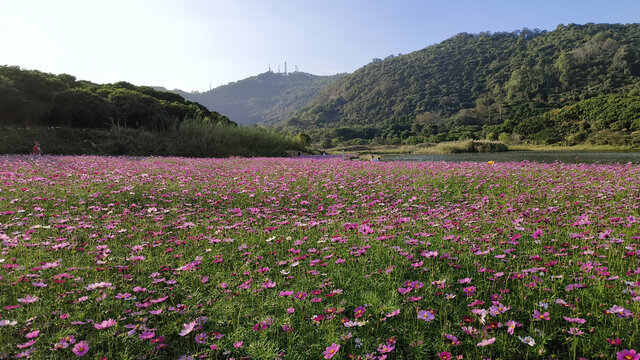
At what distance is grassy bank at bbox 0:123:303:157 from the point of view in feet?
57.4

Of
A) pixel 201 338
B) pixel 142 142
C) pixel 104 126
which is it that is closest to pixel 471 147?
pixel 142 142

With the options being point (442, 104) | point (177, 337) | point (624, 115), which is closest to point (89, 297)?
point (177, 337)

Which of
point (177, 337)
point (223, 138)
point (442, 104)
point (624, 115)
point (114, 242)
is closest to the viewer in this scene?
point (177, 337)

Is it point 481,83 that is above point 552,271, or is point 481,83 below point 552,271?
above

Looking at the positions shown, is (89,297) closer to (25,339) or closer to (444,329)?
(25,339)

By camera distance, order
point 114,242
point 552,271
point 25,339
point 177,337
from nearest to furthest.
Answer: point 25,339 → point 177,337 → point 552,271 → point 114,242

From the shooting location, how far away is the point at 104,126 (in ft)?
94.9

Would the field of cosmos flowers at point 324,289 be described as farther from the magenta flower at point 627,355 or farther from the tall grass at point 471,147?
the tall grass at point 471,147

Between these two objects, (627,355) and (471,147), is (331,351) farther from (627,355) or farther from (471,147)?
(471,147)

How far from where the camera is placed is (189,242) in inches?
167

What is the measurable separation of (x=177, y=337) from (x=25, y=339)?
3.24 feet

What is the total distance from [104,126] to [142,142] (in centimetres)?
1336

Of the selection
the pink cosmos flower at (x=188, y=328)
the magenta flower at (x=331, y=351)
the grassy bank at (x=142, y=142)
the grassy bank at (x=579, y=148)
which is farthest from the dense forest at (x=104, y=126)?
the grassy bank at (x=579, y=148)

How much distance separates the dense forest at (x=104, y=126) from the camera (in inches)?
729
